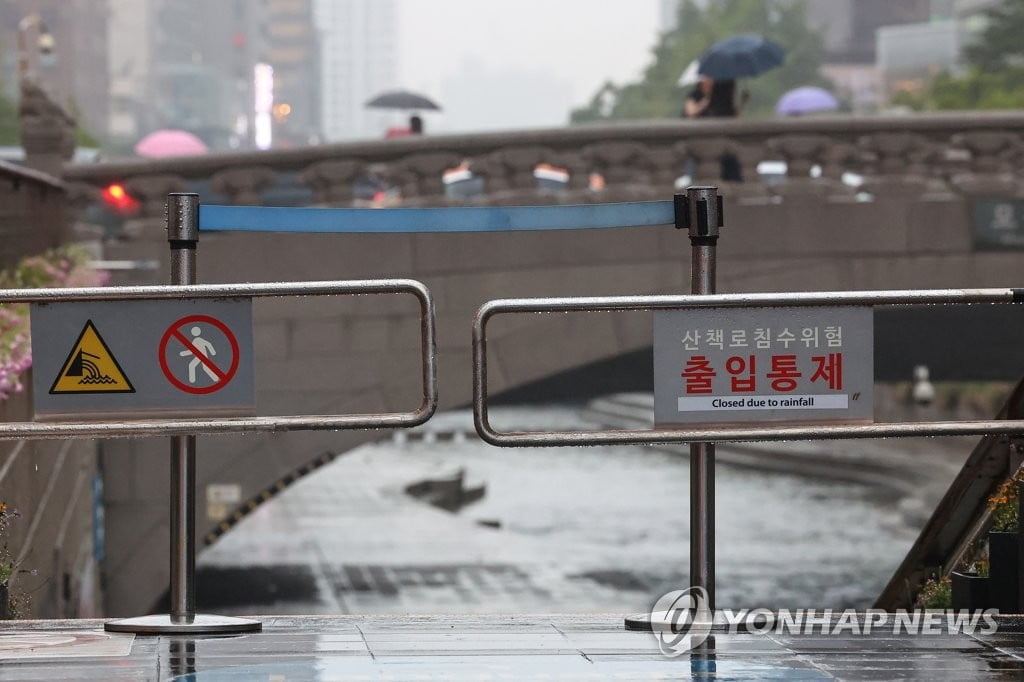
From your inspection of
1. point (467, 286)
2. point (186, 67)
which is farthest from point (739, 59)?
point (186, 67)

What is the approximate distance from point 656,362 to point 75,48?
352 feet

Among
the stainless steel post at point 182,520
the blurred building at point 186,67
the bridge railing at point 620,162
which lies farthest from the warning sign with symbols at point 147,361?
the blurred building at point 186,67

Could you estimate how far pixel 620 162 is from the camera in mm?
16578

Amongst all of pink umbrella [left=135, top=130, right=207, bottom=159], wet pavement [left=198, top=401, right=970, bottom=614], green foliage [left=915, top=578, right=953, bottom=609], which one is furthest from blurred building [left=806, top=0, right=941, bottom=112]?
green foliage [left=915, top=578, right=953, bottom=609]

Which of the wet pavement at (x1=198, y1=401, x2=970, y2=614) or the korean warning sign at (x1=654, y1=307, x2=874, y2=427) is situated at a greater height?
the korean warning sign at (x1=654, y1=307, x2=874, y2=427)

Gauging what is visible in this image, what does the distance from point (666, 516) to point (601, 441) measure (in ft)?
131

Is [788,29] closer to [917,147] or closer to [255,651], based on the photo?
[917,147]

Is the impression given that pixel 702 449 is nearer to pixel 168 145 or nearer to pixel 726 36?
pixel 168 145

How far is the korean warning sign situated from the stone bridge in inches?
410

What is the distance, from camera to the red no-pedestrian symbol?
18.8ft

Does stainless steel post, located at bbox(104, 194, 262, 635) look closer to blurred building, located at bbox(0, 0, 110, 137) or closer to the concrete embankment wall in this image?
the concrete embankment wall

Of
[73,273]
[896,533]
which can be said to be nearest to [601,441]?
[73,273]
